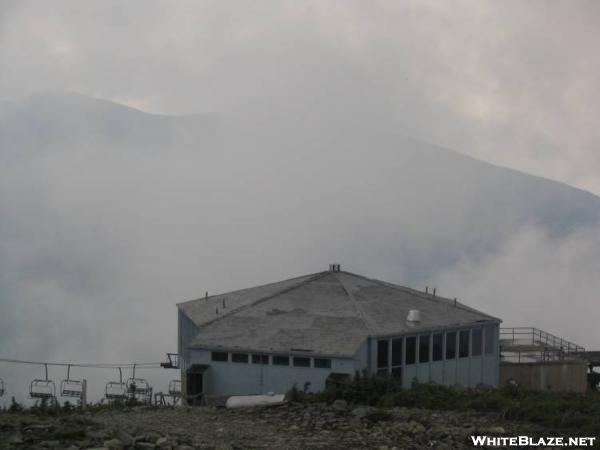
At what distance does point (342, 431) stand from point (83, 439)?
18.8ft

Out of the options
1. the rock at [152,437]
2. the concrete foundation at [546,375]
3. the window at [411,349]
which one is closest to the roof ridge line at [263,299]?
the window at [411,349]

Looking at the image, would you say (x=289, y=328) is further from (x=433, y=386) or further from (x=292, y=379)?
(x=433, y=386)

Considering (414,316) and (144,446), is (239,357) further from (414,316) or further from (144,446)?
(144,446)

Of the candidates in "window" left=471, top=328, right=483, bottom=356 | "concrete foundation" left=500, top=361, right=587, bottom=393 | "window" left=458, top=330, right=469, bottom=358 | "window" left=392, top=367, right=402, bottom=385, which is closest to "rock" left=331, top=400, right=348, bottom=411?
"window" left=392, top=367, right=402, bottom=385

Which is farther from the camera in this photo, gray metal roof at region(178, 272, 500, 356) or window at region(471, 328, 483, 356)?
window at region(471, 328, 483, 356)

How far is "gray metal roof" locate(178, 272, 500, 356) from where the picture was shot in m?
32.5

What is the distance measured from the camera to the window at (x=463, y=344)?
35.4 metres

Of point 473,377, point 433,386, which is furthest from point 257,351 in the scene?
point 473,377

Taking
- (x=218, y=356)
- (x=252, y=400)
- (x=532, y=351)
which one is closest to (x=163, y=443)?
(x=252, y=400)

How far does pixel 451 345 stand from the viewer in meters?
35.1

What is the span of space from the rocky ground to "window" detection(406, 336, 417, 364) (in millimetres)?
8681

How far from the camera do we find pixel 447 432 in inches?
874

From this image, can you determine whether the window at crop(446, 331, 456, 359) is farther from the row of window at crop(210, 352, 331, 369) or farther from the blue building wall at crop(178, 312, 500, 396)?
the row of window at crop(210, 352, 331, 369)

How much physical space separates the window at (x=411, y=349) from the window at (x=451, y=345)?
1573 millimetres
